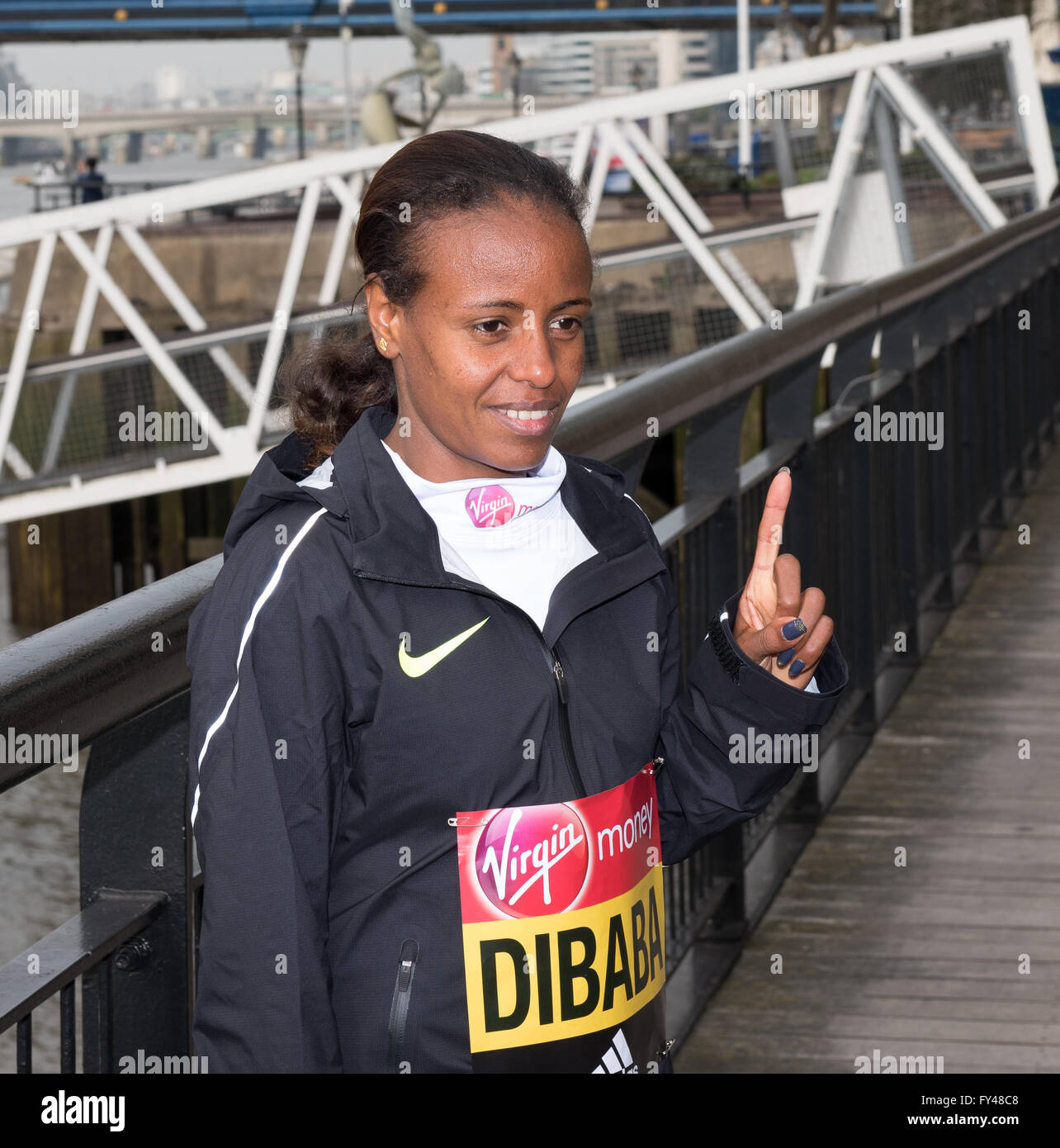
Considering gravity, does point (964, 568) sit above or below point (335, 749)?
below

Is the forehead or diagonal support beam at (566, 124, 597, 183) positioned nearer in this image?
the forehead

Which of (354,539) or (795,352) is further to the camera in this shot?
(795,352)

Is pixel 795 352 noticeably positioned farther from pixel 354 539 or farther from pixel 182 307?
pixel 182 307

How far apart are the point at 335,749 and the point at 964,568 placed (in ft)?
18.2

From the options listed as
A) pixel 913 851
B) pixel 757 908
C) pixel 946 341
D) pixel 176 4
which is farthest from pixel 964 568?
pixel 176 4

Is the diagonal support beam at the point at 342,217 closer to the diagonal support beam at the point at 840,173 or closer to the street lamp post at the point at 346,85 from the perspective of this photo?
the diagonal support beam at the point at 840,173

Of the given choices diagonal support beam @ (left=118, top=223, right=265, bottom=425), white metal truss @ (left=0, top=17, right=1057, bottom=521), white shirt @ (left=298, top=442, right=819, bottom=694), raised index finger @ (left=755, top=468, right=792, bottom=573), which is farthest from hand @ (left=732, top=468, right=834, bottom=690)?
diagonal support beam @ (left=118, top=223, right=265, bottom=425)

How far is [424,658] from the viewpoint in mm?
1708

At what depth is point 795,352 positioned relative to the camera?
149 inches

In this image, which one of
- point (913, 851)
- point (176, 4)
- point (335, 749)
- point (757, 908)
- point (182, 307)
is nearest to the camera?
point (335, 749)

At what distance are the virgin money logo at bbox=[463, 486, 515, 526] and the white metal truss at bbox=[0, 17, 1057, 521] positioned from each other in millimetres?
12796

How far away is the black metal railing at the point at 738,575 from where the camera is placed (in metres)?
1.71

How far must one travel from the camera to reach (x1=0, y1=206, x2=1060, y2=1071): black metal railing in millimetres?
1713

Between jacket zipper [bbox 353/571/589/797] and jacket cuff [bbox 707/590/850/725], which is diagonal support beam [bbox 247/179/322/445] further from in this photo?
jacket zipper [bbox 353/571/589/797]
